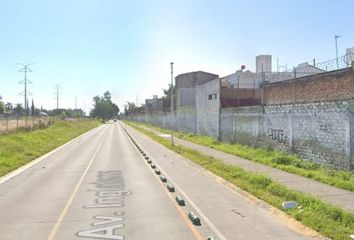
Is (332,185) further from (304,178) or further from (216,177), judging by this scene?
(216,177)

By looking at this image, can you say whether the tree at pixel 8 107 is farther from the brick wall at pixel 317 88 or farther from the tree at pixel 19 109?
the brick wall at pixel 317 88

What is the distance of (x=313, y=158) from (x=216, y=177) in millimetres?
3982

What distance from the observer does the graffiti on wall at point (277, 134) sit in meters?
22.6

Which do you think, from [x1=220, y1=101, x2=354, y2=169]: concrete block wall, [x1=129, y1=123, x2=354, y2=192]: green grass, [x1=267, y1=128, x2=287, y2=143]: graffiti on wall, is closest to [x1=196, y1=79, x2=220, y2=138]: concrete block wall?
[x1=220, y1=101, x2=354, y2=169]: concrete block wall

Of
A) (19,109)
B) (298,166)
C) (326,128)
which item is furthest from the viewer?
(19,109)

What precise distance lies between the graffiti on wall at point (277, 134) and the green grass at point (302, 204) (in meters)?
4.07

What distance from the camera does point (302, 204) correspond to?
11.8m

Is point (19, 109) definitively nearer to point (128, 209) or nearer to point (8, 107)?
point (8, 107)

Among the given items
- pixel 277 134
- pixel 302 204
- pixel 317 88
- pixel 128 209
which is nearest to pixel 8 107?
pixel 277 134

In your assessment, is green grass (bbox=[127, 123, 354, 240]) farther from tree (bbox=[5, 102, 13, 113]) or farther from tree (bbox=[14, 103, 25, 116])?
tree (bbox=[5, 102, 13, 113])

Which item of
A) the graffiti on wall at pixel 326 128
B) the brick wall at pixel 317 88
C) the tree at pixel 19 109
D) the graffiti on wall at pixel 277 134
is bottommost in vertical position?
the graffiti on wall at pixel 277 134

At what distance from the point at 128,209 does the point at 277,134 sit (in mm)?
13570

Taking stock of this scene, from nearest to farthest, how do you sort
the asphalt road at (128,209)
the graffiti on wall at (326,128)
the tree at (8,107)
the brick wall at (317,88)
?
the asphalt road at (128,209)
the graffiti on wall at (326,128)
the brick wall at (317,88)
the tree at (8,107)

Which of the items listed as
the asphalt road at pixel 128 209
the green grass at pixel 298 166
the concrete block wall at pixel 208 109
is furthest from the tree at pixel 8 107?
the asphalt road at pixel 128 209
